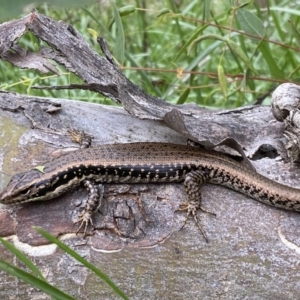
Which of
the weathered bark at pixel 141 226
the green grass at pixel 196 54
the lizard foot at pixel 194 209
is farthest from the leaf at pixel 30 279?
the green grass at pixel 196 54

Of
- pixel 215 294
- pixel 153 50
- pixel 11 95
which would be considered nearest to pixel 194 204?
pixel 215 294

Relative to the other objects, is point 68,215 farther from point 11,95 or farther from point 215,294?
point 11,95

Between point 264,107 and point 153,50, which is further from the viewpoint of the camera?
point 153,50

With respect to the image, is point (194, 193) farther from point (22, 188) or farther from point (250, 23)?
point (250, 23)

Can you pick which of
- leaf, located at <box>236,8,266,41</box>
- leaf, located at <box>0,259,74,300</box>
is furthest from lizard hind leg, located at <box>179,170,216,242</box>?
leaf, located at <box>236,8,266,41</box>

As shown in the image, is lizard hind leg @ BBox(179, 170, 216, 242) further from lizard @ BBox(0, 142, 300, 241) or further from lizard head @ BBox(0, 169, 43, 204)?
lizard head @ BBox(0, 169, 43, 204)

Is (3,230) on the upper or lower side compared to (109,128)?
lower

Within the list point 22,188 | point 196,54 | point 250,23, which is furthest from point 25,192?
point 196,54
